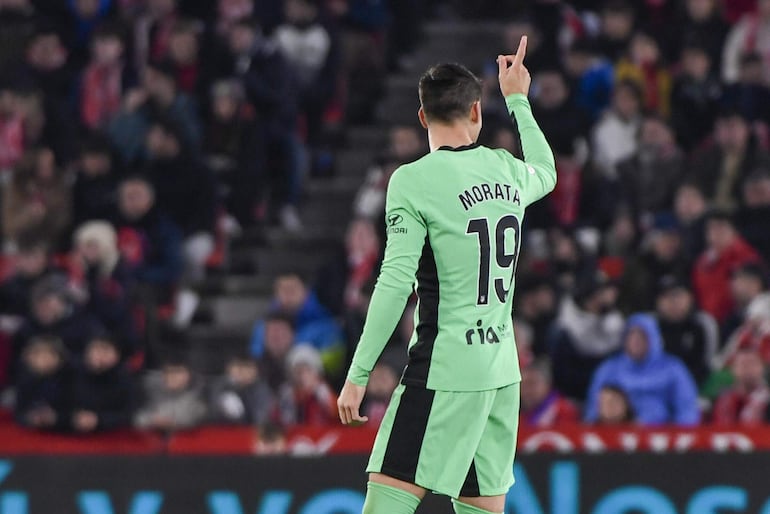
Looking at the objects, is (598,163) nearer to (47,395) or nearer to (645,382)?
(645,382)

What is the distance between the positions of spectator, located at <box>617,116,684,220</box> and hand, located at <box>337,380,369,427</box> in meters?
→ 7.59

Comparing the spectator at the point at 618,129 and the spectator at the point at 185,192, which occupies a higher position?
the spectator at the point at 618,129

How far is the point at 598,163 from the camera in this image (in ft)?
43.3

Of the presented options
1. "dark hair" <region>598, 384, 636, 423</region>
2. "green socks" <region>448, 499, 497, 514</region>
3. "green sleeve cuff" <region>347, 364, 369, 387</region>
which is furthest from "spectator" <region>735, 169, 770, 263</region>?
"green sleeve cuff" <region>347, 364, 369, 387</region>

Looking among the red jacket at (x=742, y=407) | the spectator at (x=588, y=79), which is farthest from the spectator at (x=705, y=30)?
the red jacket at (x=742, y=407)

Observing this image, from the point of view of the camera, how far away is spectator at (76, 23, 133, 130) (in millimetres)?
14602

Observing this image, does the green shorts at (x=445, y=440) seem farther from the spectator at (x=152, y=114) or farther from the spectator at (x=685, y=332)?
the spectator at (x=152, y=114)

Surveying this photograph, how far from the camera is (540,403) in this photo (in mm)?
10945

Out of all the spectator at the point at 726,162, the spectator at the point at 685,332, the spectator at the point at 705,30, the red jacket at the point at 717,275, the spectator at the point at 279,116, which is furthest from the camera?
the spectator at the point at 279,116

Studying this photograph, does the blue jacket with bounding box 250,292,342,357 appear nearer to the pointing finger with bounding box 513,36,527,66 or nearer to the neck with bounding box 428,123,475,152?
the pointing finger with bounding box 513,36,527,66

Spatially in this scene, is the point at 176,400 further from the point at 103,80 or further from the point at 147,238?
the point at 103,80

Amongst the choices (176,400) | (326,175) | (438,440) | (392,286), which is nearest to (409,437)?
(438,440)

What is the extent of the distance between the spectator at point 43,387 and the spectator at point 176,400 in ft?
1.67

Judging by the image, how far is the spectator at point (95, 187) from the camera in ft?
44.2
